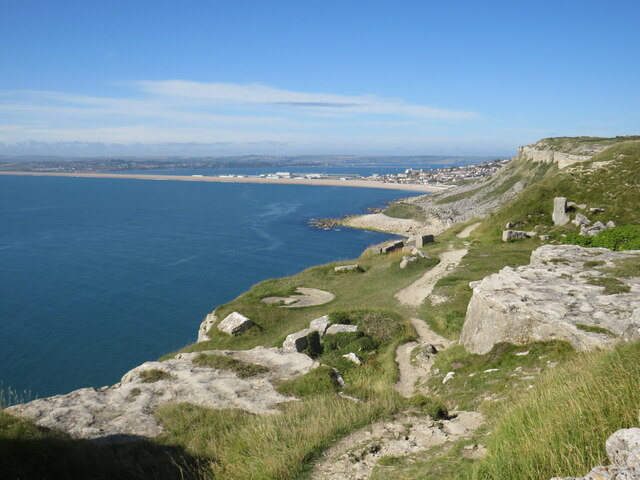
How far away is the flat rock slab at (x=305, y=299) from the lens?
27641 millimetres

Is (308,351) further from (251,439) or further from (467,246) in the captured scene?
(467,246)

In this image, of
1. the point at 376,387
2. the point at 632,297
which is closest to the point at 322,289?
the point at 376,387

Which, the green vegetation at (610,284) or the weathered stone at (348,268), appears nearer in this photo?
the green vegetation at (610,284)

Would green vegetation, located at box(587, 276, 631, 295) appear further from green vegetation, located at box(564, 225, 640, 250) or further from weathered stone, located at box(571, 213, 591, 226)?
weathered stone, located at box(571, 213, 591, 226)

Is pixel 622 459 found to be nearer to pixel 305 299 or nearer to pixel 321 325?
pixel 321 325

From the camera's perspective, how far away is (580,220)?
31.9 meters

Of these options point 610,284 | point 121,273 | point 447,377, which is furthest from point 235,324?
point 121,273

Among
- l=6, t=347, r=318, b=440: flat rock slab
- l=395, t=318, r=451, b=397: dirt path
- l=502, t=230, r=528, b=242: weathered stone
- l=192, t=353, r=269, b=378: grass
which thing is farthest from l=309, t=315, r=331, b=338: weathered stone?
l=502, t=230, r=528, b=242: weathered stone

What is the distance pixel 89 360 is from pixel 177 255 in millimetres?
35469

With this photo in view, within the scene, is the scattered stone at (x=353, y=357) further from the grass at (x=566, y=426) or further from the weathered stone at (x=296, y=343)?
the grass at (x=566, y=426)

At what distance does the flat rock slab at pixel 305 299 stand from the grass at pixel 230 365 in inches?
433

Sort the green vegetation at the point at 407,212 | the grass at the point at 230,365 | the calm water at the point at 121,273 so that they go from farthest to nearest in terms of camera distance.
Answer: the green vegetation at the point at 407,212 < the calm water at the point at 121,273 < the grass at the point at 230,365

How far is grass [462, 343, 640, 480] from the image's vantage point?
5.46 meters

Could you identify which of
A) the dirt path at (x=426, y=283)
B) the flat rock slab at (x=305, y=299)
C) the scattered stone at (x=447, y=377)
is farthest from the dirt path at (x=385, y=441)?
the flat rock slab at (x=305, y=299)
